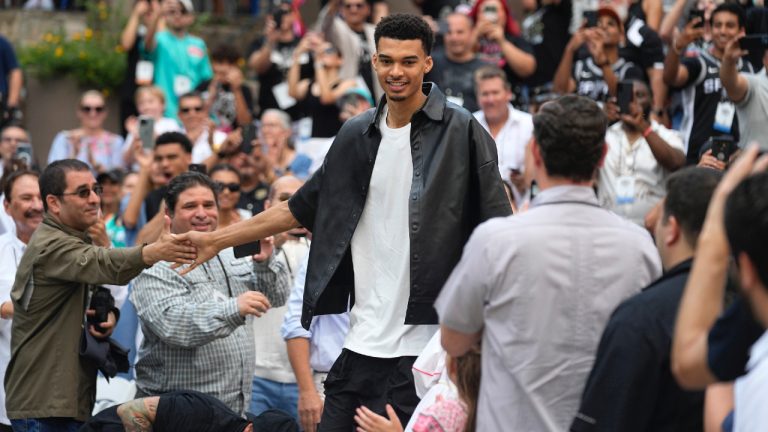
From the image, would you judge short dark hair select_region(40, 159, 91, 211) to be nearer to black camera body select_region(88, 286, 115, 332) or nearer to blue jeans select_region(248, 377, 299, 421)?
black camera body select_region(88, 286, 115, 332)

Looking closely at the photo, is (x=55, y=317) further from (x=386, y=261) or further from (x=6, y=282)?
(x=386, y=261)

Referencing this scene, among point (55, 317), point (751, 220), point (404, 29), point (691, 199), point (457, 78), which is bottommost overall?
point (55, 317)

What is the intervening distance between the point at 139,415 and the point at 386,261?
1991 mm

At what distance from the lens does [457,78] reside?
1053cm

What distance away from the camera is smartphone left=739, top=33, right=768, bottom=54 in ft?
25.2

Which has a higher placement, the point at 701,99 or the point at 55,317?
the point at 701,99

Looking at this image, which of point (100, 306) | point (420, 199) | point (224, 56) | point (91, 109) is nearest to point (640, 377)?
point (420, 199)

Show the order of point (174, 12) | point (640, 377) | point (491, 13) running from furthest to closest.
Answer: point (174, 12) → point (491, 13) → point (640, 377)

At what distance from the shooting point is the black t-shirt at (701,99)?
8430 mm

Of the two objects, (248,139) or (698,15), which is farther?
(248,139)

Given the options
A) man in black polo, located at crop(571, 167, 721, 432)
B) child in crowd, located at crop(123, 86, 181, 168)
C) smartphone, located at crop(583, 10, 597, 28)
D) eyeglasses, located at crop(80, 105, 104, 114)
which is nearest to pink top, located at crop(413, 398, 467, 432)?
man in black polo, located at crop(571, 167, 721, 432)

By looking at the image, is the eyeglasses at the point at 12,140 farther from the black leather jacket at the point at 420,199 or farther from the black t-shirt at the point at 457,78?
the black leather jacket at the point at 420,199

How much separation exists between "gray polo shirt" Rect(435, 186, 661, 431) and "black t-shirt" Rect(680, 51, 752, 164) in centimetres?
463

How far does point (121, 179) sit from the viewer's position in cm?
1023
